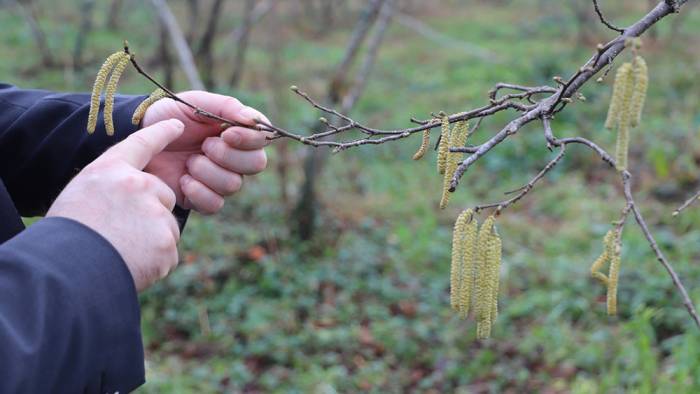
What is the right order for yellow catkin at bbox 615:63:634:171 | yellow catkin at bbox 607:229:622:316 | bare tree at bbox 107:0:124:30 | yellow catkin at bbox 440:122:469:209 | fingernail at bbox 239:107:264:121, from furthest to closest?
1. bare tree at bbox 107:0:124:30
2. fingernail at bbox 239:107:264:121
3. yellow catkin at bbox 440:122:469:209
4. yellow catkin at bbox 607:229:622:316
5. yellow catkin at bbox 615:63:634:171

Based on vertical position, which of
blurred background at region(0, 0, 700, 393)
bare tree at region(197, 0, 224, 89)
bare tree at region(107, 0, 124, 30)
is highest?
bare tree at region(107, 0, 124, 30)

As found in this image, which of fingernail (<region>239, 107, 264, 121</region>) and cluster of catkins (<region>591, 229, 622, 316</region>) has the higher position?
→ fingernail (<region>239, 107, 264, 121</region>)

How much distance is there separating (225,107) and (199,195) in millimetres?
212

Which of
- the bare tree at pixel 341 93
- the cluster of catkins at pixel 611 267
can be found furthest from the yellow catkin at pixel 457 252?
the bare tree at pixel 341 93

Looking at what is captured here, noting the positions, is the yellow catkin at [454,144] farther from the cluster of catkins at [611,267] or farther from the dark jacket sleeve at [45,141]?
the dark jacket sleeve at [45,141]

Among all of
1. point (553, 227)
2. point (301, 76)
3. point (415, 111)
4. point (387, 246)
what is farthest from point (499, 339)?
point (301, 76)

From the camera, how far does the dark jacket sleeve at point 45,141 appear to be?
168cm

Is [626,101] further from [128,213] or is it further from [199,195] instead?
[199,195]

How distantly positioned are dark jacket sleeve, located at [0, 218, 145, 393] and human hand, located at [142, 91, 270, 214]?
1.65ft

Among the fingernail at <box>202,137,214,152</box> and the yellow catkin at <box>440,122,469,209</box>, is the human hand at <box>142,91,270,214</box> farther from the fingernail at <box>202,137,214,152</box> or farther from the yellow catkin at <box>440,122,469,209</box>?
the yellow catkin at <box>440,122,469,209</box>

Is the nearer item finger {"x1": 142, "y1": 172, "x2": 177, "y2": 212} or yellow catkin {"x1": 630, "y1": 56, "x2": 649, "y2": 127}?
yellow catkin {"x1": 630, "y1": 56, "x2": 649, "y2": 127}

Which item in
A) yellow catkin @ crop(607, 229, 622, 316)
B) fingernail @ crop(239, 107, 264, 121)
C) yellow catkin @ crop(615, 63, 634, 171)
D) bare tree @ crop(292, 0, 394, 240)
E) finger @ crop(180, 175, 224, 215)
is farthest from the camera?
bare tree @ crop(292, 0, 394, 240)

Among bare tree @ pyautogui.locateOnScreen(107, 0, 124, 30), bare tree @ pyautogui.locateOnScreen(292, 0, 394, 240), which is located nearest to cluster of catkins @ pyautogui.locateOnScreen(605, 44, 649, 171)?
bare tree @ pyautogui.locateOnScreen(292, 0, 394, 240)

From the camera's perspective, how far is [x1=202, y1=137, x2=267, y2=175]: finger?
1.59 metres
